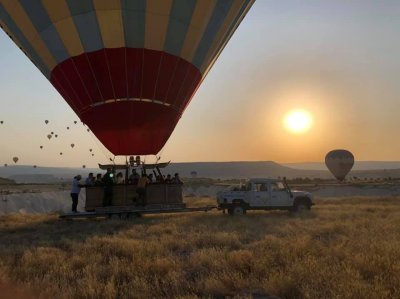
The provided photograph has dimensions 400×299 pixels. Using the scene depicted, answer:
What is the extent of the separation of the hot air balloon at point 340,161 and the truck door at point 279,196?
242ft

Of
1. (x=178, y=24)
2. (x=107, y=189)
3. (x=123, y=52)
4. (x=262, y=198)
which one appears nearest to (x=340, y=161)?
(x=262, y=198)

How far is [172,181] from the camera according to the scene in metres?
19.4

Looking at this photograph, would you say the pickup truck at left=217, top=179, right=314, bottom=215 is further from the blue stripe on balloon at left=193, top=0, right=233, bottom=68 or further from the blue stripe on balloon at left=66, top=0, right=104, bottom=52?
the blue stripe on balloon at left=66, top=0, right=104, bottom=52

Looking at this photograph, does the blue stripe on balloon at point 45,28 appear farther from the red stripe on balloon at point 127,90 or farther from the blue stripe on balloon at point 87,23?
the blue stripe on balloon at point 87,23

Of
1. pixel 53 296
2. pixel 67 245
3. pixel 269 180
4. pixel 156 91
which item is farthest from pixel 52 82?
pixel 53 296

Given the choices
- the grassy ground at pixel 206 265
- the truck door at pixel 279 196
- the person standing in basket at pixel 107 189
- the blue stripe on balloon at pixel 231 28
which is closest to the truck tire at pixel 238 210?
the truck door at pixel 279 196

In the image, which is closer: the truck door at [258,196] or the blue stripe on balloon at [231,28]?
the blue stripe on balloon at [231,28]

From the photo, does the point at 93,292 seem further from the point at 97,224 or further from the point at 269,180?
the point at 269,180

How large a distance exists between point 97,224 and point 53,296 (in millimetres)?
10173

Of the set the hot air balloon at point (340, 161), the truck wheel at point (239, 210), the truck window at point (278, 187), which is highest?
the hot air balloon at point (340, 161)

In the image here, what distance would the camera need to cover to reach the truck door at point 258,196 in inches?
794

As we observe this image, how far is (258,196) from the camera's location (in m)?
20.2

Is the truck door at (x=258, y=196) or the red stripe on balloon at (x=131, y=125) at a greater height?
the red stripe on balloon at (x=131, y=125)

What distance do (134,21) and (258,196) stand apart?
32.0 ft
